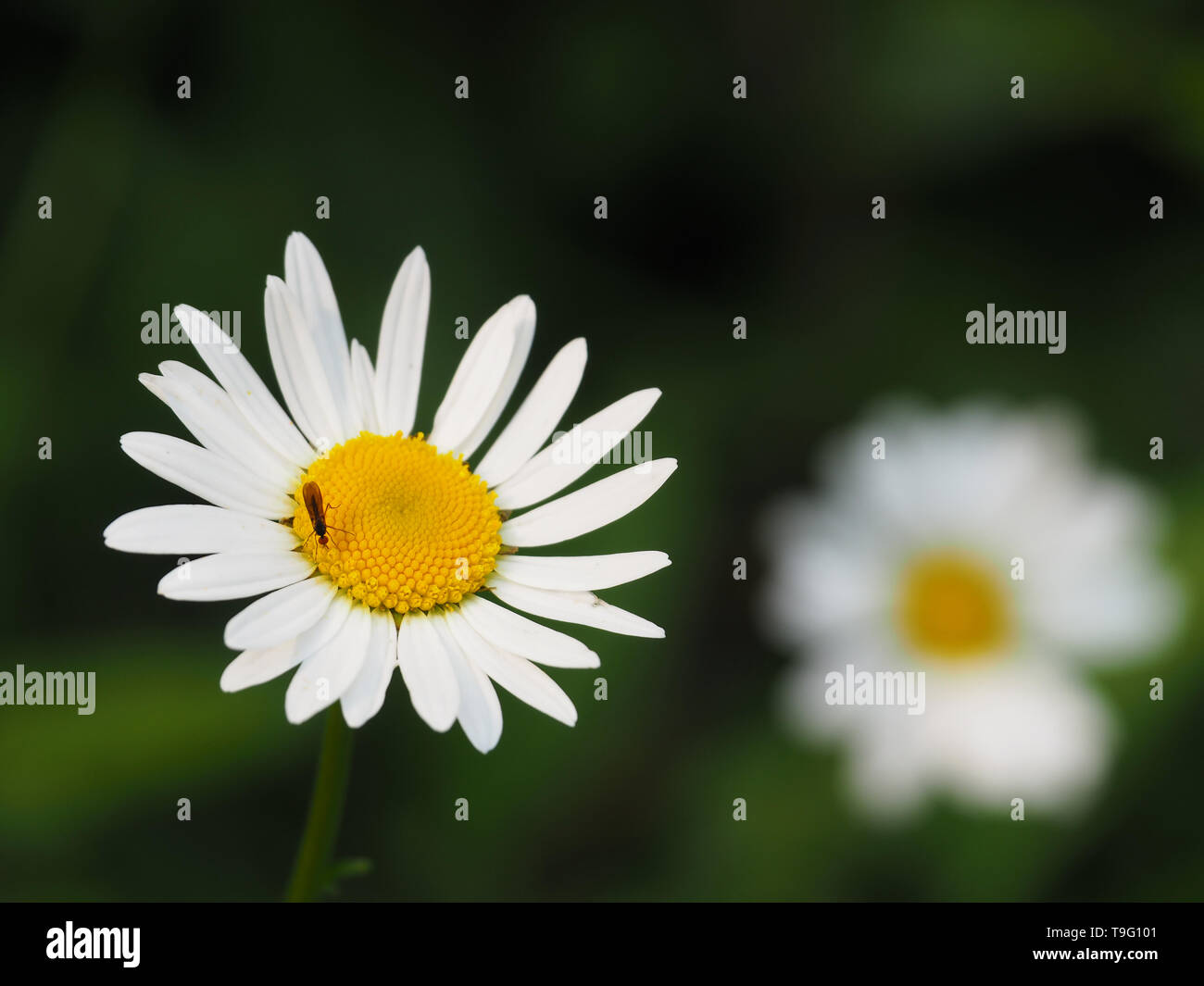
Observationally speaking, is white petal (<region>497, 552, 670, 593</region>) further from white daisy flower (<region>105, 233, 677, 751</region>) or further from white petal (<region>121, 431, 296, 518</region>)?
white petal (<region>121, 431, 296, 518</region>)

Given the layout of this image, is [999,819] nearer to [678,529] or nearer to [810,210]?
[678,529]

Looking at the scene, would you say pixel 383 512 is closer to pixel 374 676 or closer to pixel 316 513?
pixel 316 513

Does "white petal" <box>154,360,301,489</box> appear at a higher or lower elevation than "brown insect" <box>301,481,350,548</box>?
higher

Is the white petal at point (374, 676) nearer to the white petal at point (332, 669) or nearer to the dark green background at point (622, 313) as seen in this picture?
the white petal at point (332, 669)

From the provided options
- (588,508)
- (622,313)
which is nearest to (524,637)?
(588,508)

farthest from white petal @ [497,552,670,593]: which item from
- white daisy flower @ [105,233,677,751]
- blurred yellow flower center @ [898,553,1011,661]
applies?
blurred yellow flower center @ [898,553,1011,661]

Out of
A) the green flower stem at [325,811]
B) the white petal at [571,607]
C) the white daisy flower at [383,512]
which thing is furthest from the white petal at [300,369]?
the green flower stem at [325,811]

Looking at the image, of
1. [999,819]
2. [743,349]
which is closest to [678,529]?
[743,349]
